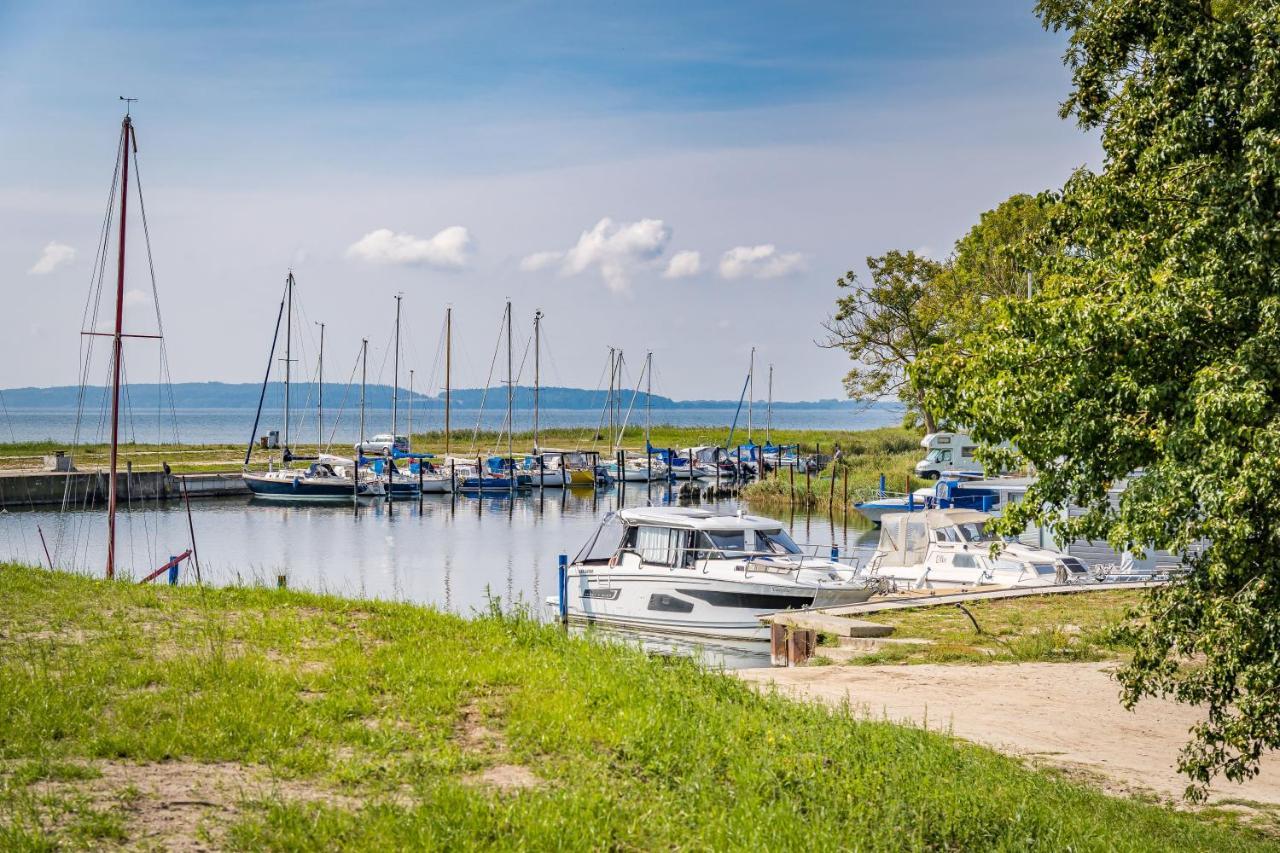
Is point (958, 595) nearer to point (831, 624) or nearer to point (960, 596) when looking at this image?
point (960, 596)

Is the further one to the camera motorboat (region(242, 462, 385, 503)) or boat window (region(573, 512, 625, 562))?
motorboat (region(242, 462, 385, 503))

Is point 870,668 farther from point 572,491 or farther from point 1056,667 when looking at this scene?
point 572,491

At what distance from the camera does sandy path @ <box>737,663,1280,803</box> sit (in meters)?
11.7

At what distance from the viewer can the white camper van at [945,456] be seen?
197 ft

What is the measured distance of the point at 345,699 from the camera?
976 centimetres

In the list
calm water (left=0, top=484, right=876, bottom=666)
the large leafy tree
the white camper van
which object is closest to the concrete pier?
calm water (left=0, top=484, right=876, bottom=666)

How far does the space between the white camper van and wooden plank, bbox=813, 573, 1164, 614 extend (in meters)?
34.0

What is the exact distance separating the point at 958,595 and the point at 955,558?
448 centimetres

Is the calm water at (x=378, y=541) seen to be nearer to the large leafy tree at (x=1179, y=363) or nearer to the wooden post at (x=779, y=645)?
the wooden post at (x=779, y=645)

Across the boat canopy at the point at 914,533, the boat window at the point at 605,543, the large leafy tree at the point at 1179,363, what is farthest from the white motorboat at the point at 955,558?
the large leafy tree at the point at 1179,363

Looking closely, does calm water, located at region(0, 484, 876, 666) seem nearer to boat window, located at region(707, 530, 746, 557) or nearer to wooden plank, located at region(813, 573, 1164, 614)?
boat window, located at region(707, 530, 746, 557)

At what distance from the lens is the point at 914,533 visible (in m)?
30.3

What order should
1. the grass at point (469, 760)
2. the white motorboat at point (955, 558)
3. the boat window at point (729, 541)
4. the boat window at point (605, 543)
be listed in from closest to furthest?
1. the grass at point (469, 760)
2. the boat window at point (729, 541)
3. the white motorboat at point (955, 558)
4. the boat window at point (605, 543)

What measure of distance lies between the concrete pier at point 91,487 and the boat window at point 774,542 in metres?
37.3
